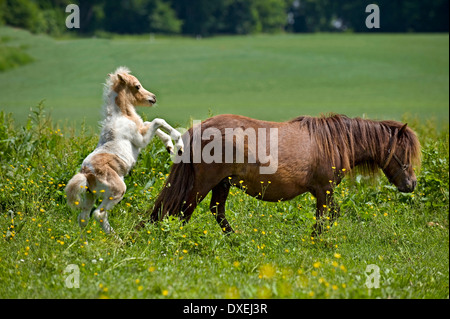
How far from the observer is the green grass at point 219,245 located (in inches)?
205

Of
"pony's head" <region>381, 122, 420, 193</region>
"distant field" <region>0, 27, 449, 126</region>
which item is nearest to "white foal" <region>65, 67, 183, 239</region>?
"pony's head" <region>381, 122, 420, 193</region>

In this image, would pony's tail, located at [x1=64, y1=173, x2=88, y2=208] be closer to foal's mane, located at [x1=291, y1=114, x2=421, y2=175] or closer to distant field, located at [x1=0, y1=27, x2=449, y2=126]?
foal's mane, located at [x1=291, y1=114, x2=421, y2=175]

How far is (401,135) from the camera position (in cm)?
726

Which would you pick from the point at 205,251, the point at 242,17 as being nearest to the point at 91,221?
the point at 205,251

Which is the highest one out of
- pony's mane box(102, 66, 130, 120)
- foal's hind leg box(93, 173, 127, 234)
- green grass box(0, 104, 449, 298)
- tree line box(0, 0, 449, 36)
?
tree line box(0, 0, 449, 36)

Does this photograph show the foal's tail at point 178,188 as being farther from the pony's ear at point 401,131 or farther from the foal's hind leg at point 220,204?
the pony's ear at point 401,131

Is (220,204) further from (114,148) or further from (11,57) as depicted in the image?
(11,57)

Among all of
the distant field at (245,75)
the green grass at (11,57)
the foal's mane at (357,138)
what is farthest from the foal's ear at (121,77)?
the green grass at (11,57)

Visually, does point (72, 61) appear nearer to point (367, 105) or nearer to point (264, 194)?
point (367, 105)

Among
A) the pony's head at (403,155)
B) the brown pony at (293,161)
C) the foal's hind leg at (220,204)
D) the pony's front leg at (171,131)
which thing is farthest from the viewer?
the pony's head at (403,155)

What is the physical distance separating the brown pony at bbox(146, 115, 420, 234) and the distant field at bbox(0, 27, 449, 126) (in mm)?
21574

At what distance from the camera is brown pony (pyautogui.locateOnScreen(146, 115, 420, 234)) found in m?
6.71
